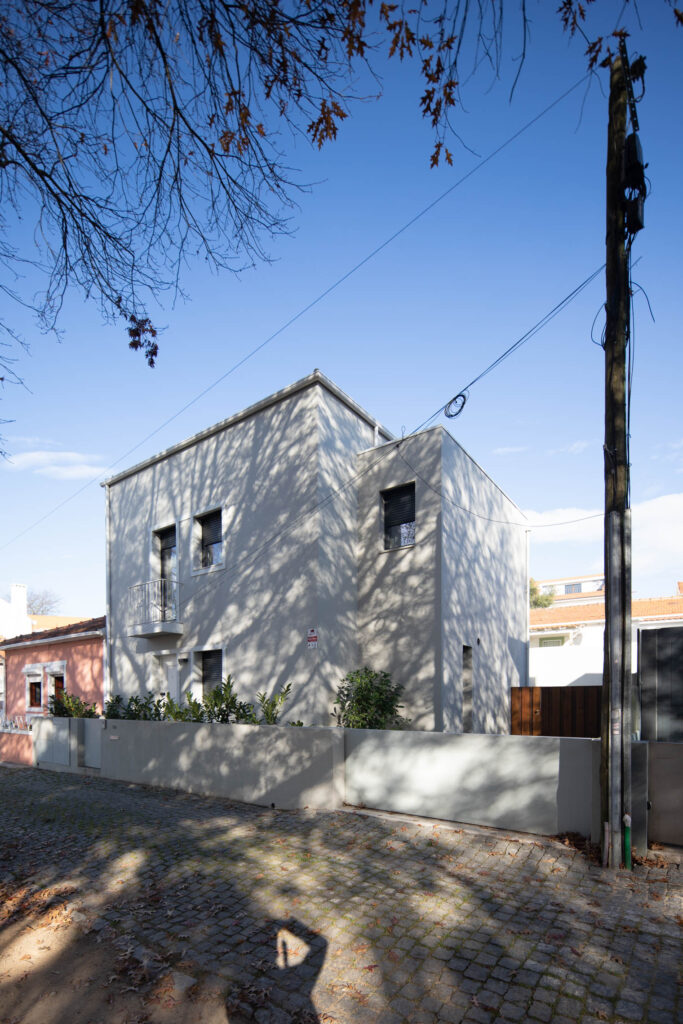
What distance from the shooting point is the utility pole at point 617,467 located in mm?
6461

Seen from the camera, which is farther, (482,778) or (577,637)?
(577,637)

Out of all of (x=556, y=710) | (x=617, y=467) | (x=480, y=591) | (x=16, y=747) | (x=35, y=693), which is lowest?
(x=16, y=747)

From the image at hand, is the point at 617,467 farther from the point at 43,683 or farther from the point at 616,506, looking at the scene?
the point at 43,683

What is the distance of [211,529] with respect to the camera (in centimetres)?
1563

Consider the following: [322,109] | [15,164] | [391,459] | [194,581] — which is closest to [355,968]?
[322,109]

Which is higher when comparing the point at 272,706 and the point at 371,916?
the point at 272,706

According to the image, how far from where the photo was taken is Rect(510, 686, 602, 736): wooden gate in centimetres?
1316

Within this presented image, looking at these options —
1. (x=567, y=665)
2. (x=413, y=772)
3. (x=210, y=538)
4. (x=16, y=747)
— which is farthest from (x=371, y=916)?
(x=567, y=665)

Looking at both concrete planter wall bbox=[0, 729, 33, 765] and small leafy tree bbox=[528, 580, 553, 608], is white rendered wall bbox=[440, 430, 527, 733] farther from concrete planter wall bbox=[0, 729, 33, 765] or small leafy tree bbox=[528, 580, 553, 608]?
small leafy tree bbox=[528, 580, 553, 608]

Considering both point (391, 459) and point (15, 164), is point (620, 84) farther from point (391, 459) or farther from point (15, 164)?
point (391, 459)

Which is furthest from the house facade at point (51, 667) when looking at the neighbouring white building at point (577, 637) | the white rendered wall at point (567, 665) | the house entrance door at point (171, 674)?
the white rendered wall at point (567, 665)

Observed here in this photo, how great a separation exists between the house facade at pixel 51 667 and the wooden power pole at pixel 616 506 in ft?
48.2

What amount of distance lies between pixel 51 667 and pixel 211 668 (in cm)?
785

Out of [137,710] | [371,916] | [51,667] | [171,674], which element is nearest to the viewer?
[371,916]
